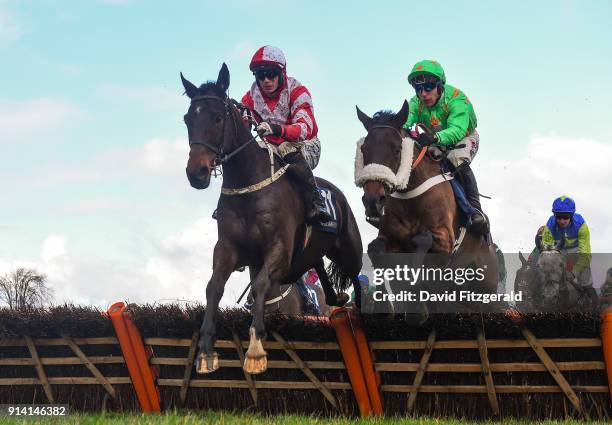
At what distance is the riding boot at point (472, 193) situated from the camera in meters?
8.50

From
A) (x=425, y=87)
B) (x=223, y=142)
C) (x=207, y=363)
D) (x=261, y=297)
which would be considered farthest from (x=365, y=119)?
(x=207, y=363)

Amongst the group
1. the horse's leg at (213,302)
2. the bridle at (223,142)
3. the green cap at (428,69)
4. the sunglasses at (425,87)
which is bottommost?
the horse's leg at (213,302)

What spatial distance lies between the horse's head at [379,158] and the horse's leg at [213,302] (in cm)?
150

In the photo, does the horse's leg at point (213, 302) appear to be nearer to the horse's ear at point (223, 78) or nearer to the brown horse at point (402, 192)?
the brown horse at point (402, 192)

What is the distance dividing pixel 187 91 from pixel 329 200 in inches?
90.1

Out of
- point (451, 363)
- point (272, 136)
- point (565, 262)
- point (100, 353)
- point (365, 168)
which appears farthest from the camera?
point (565, 262)

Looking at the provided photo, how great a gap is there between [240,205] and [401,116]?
1880 mm

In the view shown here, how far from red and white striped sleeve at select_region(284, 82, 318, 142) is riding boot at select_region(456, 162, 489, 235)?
1.74 m

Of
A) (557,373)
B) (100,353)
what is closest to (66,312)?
(100,353)

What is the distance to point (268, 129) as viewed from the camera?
7.99 m

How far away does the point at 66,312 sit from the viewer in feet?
30.5

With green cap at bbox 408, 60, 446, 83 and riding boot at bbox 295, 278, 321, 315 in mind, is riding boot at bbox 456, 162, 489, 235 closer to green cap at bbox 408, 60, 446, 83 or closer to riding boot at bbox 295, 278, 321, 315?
green cap at bbox 408, 60, 446, 83

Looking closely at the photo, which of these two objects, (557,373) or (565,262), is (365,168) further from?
(565,262)

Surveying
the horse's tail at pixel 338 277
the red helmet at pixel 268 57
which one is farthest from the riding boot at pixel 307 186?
the horse's tail at pixel 338 277
